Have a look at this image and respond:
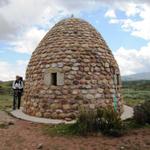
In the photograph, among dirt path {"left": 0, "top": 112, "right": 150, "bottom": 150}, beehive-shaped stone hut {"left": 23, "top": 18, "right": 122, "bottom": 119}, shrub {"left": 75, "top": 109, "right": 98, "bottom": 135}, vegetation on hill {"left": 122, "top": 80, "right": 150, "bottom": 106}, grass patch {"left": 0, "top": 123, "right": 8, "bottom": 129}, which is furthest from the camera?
vegetation on hill {"left": 122, "top": 80, "right": 150, "bottom": 106}

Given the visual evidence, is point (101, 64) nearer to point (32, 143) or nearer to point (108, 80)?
point (108, 80)

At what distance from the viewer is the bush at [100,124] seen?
8141mm

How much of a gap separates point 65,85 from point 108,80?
180 centimetres

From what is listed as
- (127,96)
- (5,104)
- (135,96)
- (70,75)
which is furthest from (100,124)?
(127,96)

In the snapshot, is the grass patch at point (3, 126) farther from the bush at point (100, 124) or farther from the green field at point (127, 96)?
the green field at point (127, 96)

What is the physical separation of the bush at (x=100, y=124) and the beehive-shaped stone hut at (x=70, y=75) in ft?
5.97

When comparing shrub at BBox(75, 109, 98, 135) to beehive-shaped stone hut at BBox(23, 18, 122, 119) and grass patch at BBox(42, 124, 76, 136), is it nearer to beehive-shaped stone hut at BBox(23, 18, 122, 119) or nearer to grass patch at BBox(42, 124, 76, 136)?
grass patch at BBox(42, 124, 76, 136)

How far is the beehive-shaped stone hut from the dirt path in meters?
2.17

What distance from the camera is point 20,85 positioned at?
1280 centimetres

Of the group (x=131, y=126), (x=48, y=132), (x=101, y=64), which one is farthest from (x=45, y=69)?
(x=131, y=126)

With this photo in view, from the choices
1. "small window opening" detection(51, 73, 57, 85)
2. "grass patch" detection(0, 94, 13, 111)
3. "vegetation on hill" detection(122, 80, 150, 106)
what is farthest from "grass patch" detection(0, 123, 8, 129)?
"vegetation on hill" detection(122, 80, 150, 106)

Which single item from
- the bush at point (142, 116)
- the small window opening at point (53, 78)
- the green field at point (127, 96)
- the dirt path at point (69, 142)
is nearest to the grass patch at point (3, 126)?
the dirt path at point (69, 142)

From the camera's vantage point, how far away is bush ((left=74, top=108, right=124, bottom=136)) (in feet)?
26.7

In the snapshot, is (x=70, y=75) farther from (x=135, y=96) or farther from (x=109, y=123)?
(x=135, y=96)
